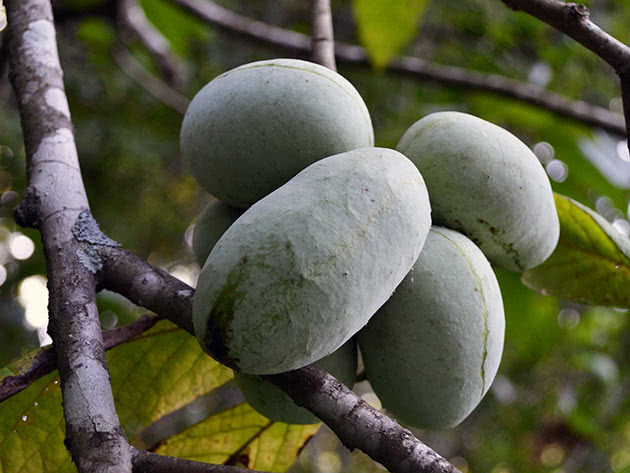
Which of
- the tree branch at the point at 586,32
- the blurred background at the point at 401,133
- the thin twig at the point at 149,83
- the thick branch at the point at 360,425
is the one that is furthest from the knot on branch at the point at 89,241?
the thin twig at the point at 149,83

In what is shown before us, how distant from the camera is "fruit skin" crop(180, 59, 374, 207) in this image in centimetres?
127

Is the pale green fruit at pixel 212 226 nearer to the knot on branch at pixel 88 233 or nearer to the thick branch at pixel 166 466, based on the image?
the knot on branch at pixel 88 233

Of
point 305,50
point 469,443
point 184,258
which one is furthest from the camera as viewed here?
point 469,443

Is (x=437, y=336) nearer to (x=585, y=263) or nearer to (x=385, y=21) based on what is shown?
(x=585, y=263)

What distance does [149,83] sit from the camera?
3.69 m

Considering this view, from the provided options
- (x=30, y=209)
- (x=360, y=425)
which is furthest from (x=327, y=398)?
(x=30, y=209)

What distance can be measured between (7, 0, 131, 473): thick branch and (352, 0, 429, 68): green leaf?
4.36 feet

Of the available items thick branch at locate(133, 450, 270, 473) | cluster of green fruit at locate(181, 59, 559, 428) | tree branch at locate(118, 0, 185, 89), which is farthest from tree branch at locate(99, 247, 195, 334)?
tree branch at locate(118, 0, 185, 89)

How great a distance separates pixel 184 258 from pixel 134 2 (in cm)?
330

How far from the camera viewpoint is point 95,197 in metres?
4.75

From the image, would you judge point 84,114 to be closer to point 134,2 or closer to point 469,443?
point 134,2

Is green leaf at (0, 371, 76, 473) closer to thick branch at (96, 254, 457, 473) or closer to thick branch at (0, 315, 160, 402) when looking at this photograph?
thick branch at (0, 315, 160, 402)

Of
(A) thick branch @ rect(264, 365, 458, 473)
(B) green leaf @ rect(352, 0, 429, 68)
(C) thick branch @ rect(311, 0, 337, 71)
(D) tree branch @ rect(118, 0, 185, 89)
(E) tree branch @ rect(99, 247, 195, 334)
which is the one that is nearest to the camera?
(A) thick branch @ rect(264, 365, 458, 473)

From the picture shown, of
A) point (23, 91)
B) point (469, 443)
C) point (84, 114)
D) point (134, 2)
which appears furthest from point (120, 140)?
point (469, 443)
